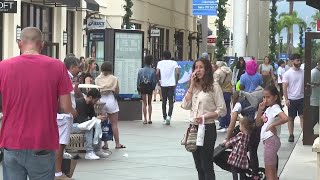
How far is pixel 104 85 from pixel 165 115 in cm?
507

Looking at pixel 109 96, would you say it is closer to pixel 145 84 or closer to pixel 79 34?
pixel 145 84

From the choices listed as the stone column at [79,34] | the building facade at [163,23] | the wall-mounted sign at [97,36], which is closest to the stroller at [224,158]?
the wall-mounted sign at [97,36]

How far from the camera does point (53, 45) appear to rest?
2873 cm

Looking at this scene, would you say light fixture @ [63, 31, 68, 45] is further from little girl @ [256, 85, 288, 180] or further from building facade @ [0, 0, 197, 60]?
little girl @ [256, 85, 288, 180]

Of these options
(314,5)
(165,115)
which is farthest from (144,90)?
(314,5)

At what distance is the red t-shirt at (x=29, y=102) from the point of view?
5.14m

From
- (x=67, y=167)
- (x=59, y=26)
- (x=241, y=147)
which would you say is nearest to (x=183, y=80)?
(x=59, y=26)

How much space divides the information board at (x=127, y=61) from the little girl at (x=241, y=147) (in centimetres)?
949

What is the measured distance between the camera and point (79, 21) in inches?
1282

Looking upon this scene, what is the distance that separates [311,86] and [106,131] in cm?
425

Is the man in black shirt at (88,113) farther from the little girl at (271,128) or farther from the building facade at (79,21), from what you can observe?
the building facade at (79,21)

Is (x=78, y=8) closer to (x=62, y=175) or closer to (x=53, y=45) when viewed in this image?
(x=53, y=45)

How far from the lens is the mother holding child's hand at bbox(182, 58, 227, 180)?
766cm

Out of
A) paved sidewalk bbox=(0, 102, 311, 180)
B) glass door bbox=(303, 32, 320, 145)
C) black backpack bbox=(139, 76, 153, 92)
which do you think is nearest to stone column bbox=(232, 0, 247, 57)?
black backpack bbox=(139, 76, 153, 92)
